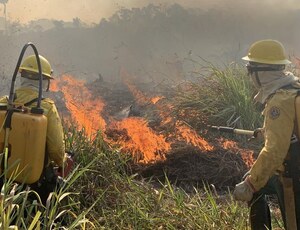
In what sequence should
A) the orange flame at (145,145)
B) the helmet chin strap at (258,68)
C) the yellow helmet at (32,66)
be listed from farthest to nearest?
the orange flame at (145,145) < the yellow helmet at (32,66) < the helmet chin strap at (258,68)

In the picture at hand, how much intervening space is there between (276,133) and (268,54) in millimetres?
723

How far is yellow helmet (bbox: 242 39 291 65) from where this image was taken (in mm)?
3597

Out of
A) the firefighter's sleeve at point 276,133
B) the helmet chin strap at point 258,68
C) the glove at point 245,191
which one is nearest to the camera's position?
the firefighter's sleeve at point 276,133

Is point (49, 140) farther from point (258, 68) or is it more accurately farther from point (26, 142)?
point (258, 68)

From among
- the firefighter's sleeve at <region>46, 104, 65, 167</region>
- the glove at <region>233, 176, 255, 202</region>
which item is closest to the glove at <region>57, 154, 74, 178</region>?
the firefighter's sleeve at <region>46, 104, 65, 167</region>

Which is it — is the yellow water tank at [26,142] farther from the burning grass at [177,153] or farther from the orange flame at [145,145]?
the orange flame at [145,145]

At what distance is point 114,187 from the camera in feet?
15.1

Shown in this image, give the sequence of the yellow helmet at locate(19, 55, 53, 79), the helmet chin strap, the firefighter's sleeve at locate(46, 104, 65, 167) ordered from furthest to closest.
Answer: the yellow helmet at locate(19, 55, 53, 79)
the firefighter's sleeve at locate(46, 104, 65, 167)
the helmet chin strap

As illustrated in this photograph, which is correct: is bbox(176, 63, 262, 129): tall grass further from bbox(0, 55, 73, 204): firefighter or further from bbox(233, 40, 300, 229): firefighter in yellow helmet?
bbox(0, 55, 73, 204): firefighter

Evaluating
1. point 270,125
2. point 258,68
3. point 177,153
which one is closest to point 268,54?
point 258,68

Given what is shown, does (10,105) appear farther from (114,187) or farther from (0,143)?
(114,187)

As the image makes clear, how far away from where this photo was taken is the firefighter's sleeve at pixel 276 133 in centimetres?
320

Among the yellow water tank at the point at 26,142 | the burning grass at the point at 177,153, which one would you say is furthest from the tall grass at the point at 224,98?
the yellow water tank at the point at 26,142

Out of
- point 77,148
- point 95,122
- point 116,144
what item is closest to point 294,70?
point 95,122
